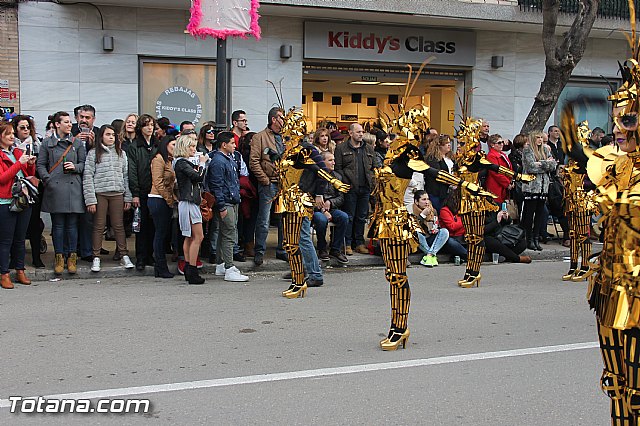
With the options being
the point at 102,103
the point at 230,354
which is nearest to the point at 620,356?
the point at 230,354

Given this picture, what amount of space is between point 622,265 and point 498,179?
360 inches

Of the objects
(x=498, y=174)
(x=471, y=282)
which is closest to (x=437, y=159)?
(x=498, y=174)

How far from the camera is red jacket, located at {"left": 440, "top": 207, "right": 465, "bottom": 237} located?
12406mm

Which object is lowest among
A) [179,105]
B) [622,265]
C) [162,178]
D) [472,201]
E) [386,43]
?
[472,201]

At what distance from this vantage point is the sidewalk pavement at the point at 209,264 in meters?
10.5

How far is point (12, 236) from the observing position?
959 cm

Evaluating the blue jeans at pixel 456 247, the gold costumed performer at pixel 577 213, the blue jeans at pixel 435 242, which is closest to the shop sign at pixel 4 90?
the blue jeans at pixel 435 242

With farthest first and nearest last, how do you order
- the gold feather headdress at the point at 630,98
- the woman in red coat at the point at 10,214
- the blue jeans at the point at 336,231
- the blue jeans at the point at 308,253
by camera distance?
the blue jeans at the point at 336,231, the blue jeans at the point at 308,253, the woman in red coat at the point at 10,214, the gold feather headdress at the point at 630,98

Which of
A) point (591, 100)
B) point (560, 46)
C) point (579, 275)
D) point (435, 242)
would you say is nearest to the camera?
point (579, 275)

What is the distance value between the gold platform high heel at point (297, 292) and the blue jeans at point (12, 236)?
3.36 metres

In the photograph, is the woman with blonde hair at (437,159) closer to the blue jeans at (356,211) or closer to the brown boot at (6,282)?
the blue jeans at (356,211)

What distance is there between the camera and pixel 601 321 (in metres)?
4.02

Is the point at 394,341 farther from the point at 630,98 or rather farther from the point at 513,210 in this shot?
the point at 513,210

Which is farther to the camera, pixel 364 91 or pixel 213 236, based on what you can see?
pixel 364 91
